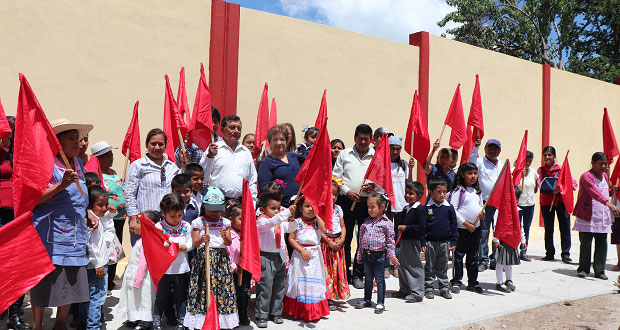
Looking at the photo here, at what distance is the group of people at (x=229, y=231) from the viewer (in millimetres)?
4078

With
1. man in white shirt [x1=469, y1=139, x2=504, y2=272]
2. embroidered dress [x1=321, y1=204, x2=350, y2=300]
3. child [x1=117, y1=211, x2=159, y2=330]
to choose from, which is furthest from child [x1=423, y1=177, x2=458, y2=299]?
child [x1=117, y1=211, x2=159, y2=330]

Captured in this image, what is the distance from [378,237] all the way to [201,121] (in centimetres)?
230

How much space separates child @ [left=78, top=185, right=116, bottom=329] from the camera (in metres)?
4.42

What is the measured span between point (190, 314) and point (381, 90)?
6.32 meters

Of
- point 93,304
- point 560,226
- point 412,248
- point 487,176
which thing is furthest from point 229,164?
point 560,226

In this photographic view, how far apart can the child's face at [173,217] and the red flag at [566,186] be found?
6.60 meters

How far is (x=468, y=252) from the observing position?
648 centimetres

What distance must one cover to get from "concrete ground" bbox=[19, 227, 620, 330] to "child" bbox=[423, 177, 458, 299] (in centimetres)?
20

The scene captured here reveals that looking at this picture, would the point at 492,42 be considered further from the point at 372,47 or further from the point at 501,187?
the point at 501,187

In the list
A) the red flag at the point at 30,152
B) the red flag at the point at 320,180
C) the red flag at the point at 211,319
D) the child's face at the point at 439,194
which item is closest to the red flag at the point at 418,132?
the child's face at the point at 439,194

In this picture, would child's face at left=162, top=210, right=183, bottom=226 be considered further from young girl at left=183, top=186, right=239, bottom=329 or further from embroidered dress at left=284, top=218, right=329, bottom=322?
embroidered dress at left=284, top=218, right=329, bottom=322

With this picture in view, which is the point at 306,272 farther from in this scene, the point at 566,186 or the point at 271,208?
the point at 566,186

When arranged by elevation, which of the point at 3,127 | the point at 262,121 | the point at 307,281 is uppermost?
the point at 262,121

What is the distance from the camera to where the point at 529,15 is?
76.4ft
